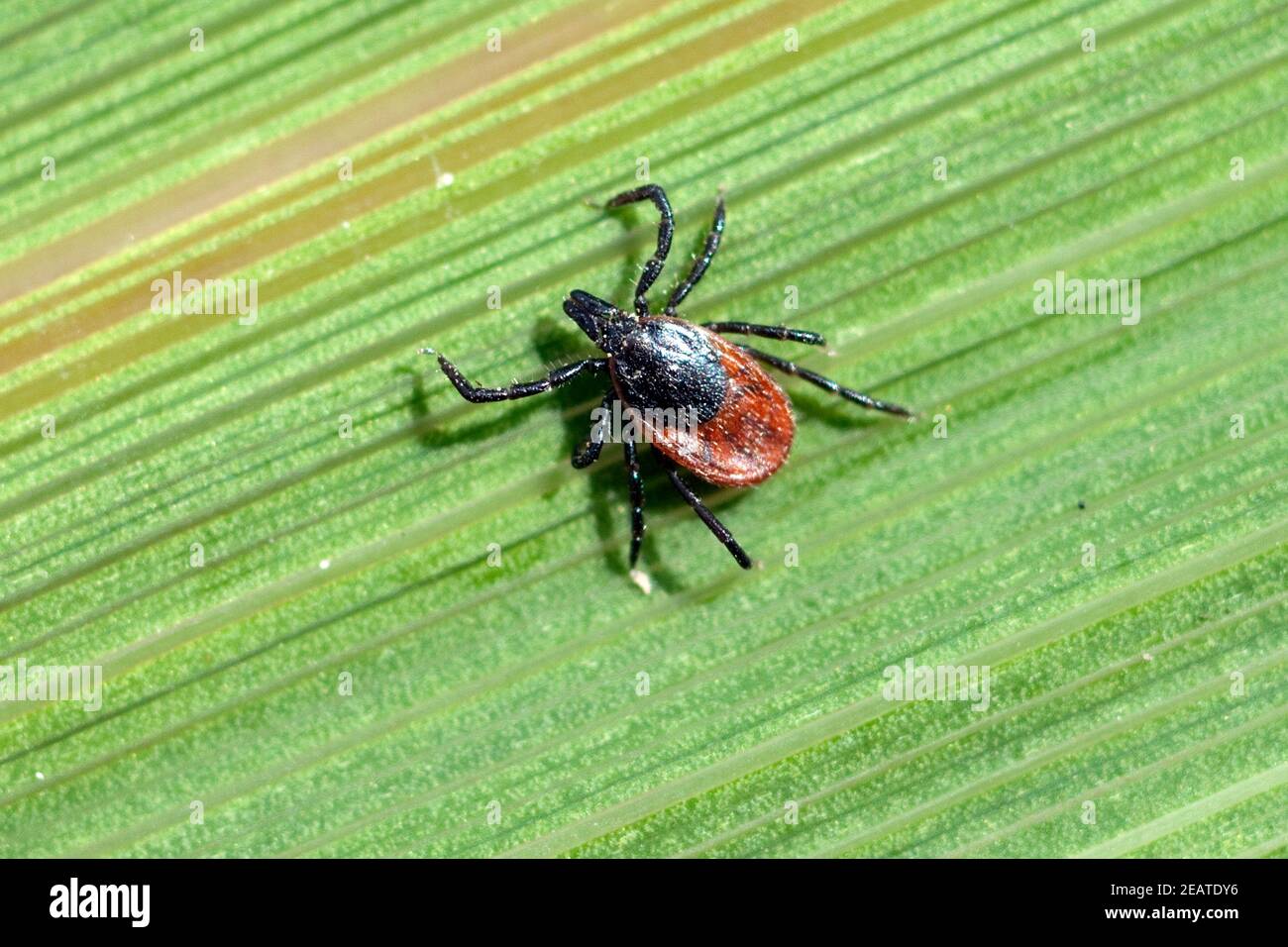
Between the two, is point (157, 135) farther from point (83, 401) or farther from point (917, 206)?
point (917, 206)

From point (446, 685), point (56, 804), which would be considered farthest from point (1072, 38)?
point (56, 804)

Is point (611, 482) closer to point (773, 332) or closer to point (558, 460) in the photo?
point (558, 460)

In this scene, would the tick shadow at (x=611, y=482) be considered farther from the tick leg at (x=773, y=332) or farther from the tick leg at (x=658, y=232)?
the tick leg at (x=773, y=332)

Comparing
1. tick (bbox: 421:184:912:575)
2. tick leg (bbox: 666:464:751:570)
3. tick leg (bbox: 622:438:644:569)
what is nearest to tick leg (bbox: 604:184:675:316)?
tick (bbox: 421:184:912:575)

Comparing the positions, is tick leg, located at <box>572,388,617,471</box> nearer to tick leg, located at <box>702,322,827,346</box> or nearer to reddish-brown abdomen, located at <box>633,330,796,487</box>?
reddish-brown abdomen, located at <box>633,330,796,487</box>

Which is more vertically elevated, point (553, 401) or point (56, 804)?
point (553, 401)
